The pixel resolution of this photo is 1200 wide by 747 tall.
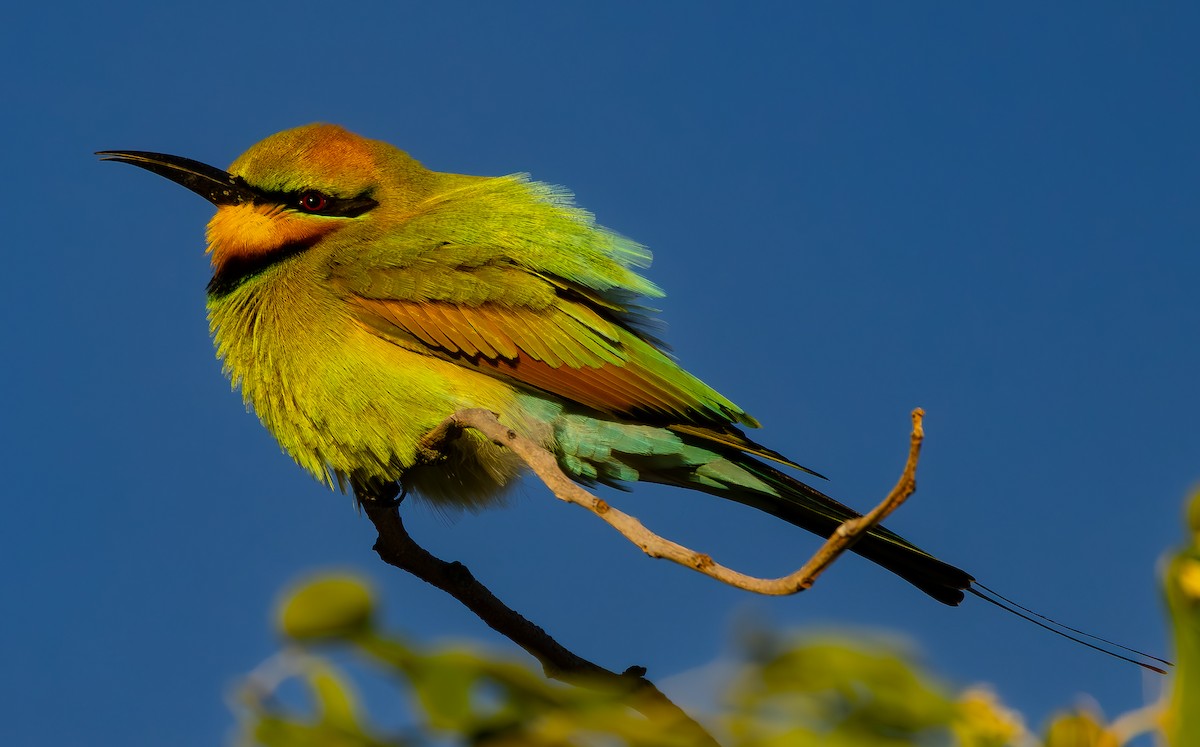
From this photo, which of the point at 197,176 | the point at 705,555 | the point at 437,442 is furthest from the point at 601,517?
the point at 197,176

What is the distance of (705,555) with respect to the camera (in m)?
1.76

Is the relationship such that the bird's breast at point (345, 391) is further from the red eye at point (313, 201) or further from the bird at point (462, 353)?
the red eye at point (313, 201)

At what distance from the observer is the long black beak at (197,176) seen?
4691 mm

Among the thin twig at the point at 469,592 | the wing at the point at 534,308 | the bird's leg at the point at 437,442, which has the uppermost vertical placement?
the wing at the point at 534,308

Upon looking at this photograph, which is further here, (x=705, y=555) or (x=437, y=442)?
(x=437, y=442)

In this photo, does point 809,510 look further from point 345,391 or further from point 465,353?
point 345,391

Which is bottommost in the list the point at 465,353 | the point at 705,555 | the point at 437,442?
the point at 705,555

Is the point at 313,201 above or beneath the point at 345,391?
above

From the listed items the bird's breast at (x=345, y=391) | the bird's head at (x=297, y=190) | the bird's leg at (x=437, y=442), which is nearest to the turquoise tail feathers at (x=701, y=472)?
the bird's breast at (x=345, y=391)

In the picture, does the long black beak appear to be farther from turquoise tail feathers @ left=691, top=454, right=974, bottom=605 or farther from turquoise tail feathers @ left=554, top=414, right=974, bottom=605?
turquoise tail feathers @ left=691, top=454, right=974, bottom=605

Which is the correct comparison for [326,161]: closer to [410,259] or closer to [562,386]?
[410,259]

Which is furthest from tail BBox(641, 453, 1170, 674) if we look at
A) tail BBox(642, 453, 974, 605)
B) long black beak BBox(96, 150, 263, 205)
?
long black beak BBox(96, 150, 263, 205)

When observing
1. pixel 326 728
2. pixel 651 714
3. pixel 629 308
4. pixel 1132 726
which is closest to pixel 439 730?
A: pixel 326 728

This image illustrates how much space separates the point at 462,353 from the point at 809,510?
124cm
